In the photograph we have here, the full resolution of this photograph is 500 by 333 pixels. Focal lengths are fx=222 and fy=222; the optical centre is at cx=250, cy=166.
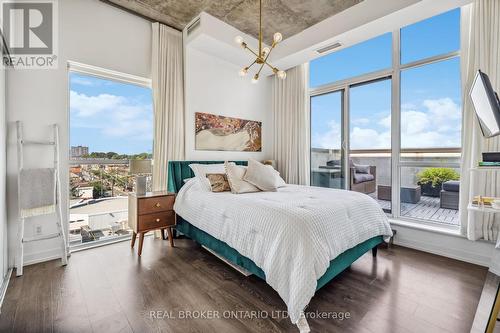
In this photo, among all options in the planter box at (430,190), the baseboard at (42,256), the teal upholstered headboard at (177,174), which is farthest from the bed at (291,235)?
the baseboard at (42,256)

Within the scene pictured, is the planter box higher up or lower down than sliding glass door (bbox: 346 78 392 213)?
lower down

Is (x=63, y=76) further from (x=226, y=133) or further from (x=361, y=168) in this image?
(x=361, y=168)

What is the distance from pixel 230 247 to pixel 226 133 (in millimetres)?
2350

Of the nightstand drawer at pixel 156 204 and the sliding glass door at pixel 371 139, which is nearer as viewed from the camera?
the nightstand drawer at pixel 156 204

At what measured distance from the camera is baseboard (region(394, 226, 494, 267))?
249 cm

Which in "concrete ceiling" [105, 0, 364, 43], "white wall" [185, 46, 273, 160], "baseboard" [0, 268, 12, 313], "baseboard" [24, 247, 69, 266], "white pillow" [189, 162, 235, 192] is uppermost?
"concrete ceiling" [105, 0, 364, 43]

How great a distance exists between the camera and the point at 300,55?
147 inches

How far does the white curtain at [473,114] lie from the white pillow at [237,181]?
2.47 metres

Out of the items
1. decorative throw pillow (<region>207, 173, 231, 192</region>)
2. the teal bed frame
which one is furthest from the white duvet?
decorative throw pillow (<region>207, 173, 231, 192</region>)

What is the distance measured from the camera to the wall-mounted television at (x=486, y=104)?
166cm

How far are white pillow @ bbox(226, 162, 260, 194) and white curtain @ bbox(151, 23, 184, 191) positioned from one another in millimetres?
1038

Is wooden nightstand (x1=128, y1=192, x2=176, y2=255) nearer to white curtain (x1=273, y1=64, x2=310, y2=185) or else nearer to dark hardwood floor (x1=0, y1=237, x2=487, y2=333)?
dark hardwood floor (x1=0, y1=237, x2=487, y2=333)

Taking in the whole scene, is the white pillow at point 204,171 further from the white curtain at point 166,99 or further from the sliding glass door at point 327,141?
the sliding glass door at point 327,141

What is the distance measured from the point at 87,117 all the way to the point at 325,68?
395 centimetres
